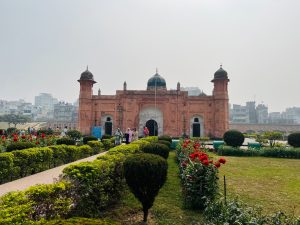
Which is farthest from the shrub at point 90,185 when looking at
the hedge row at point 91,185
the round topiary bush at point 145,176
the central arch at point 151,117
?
the central arch at point 151,117

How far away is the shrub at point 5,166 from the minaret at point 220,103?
79.0 feet

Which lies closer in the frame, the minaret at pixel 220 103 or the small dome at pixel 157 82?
the minaret at pixel 220 103

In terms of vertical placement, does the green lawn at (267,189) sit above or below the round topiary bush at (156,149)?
below

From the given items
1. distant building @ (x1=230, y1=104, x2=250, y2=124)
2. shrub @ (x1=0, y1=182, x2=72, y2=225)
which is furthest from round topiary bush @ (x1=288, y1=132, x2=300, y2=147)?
distant building @ (x1=230, y1=104, x2=250, y2=124)

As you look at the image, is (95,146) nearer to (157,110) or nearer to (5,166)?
(5,166)

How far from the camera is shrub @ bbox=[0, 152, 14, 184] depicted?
24.0 ft

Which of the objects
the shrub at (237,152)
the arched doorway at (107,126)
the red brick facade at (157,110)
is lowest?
the shrub at (237,152)

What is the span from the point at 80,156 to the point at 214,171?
8602 mm

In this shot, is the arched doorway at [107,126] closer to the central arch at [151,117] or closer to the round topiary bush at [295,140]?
the central arch at [151,117]

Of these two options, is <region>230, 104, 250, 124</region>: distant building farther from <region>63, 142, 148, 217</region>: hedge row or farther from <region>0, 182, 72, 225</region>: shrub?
<region>0, 182, 72, 225</region>: shrub

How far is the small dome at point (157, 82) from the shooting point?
3338 centimetres

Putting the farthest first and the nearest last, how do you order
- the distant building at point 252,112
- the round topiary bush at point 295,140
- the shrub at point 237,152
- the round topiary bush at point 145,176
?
the distant building at point 252,112 < the round topiary bush at point 295,140 < the shrub at point 237,152 < the round topiary bush at point 145,176

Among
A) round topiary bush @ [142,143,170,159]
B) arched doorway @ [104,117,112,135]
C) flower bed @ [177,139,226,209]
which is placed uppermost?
arched doorway @ [104,117,112,135]

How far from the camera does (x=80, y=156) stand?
12.9 meters
